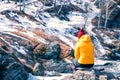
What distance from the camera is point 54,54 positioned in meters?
39.2

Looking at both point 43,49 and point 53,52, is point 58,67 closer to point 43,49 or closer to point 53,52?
point 53,52

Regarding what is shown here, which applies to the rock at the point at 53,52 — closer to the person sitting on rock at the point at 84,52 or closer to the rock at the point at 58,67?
the rock at the point at 58,67

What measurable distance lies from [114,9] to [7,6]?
18.3 meters

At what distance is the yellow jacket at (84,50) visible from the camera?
14922mm

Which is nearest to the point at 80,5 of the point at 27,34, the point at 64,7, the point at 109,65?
the point at 64,7

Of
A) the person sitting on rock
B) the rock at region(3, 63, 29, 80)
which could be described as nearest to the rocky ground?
the rock at region(3, 63, 29, 80)

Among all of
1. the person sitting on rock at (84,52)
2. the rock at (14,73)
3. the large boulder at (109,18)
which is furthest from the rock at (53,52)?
the large boulder at (109,18)

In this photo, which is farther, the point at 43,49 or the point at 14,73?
the point at 43,49

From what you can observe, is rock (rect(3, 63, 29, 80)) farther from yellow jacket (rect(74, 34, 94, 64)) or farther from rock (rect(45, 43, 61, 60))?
rock (rect(45, 43, 61, 60))

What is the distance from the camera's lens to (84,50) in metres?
15.1

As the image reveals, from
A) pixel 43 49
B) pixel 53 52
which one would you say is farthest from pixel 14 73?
pixel 43 49

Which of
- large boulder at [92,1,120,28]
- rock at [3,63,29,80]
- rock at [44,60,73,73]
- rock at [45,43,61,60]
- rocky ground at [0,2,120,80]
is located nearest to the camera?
rock at [3,63,29,80]

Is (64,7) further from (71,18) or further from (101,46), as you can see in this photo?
(101,46)

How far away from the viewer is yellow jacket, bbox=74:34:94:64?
49.0 feet
